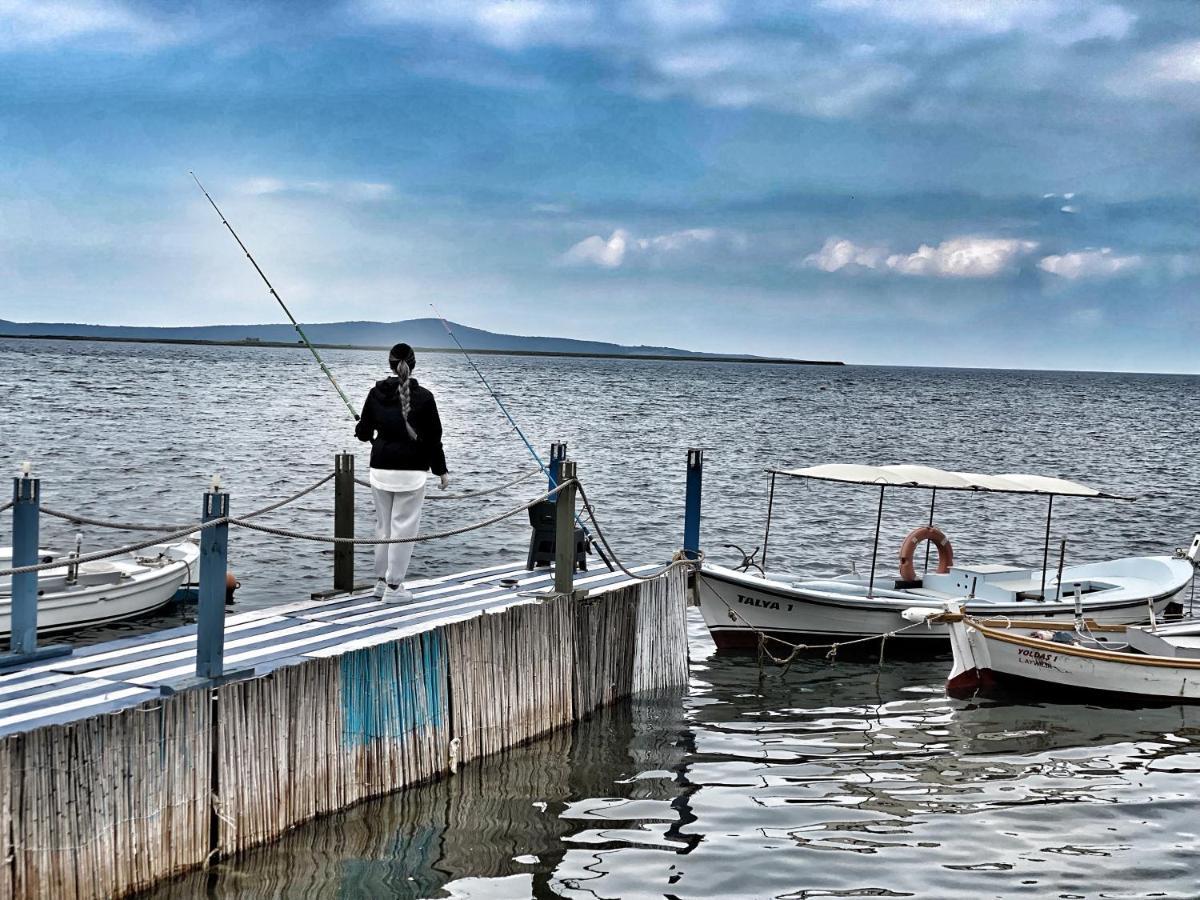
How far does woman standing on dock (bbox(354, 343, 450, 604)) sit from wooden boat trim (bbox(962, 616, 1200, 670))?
7.11m

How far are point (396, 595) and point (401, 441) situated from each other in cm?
166

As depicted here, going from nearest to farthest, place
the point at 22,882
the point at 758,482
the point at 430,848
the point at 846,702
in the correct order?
the point at 22,882
the point at 430,848
the point at 846,702
the point at 758,482

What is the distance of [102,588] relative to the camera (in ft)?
53.7

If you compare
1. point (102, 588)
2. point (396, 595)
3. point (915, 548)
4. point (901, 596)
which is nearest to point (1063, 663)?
A: point (901, 596)

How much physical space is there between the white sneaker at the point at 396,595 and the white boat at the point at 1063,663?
21.9 feet

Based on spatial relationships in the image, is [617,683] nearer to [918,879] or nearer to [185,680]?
[918,879]

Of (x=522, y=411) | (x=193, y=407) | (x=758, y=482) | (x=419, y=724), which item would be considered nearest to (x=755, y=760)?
(x=419, y=724)

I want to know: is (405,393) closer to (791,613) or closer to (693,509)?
(693,509)

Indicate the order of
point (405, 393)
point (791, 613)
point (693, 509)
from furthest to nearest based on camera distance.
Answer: point (791, 613) → point (693, 509) → point (405, 393)

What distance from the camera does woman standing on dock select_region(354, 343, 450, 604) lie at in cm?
1142

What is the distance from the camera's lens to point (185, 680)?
8492 millimetres

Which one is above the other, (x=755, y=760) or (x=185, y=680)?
(x=185, y=680)

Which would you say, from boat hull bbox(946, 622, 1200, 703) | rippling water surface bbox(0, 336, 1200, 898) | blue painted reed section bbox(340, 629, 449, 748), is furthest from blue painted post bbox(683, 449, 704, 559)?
blue painted reed section bbox(340, 629, 449, 748)

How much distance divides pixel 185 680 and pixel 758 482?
3983 centimetres
